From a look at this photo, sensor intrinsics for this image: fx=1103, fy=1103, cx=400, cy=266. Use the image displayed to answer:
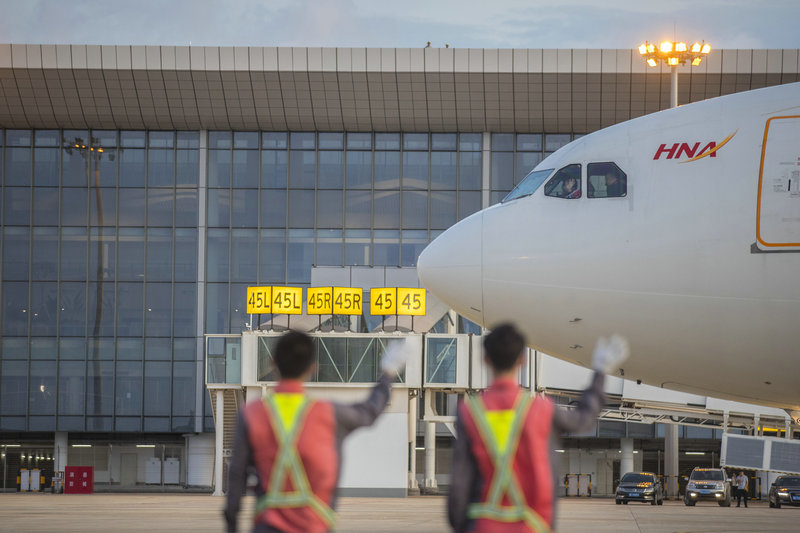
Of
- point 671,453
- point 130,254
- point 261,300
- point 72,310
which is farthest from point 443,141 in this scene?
point 671,453

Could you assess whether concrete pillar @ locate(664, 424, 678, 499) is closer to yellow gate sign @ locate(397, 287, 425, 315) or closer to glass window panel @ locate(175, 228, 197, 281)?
yellow gate sign @ locate(397, 287, 425, 315)

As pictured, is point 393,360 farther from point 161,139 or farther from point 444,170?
point 161,139

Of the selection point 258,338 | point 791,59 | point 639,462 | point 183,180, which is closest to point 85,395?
point 183,180

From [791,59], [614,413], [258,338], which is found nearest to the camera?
[258,338]

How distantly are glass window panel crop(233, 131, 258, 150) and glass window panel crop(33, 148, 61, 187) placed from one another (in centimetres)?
1061

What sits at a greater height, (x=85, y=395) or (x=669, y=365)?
(x=669, y=365)

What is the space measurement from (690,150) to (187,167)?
55.6m

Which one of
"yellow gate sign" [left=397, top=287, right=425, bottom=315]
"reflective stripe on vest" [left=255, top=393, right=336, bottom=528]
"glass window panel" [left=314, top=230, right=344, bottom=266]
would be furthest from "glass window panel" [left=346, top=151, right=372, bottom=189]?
"reflective stripe on vest" [left=255, top=393, right=336, bottom=528]

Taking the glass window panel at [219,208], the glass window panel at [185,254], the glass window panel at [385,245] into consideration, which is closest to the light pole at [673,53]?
the glass window panel at [385,245]

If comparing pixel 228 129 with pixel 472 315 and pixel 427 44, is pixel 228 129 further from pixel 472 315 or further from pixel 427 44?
pixel 472 315

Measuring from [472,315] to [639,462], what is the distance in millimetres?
60313

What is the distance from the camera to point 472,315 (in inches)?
563

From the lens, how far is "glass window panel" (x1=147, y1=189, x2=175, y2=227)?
65688mm

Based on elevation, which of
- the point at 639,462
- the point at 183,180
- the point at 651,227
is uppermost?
the point at 183,180
